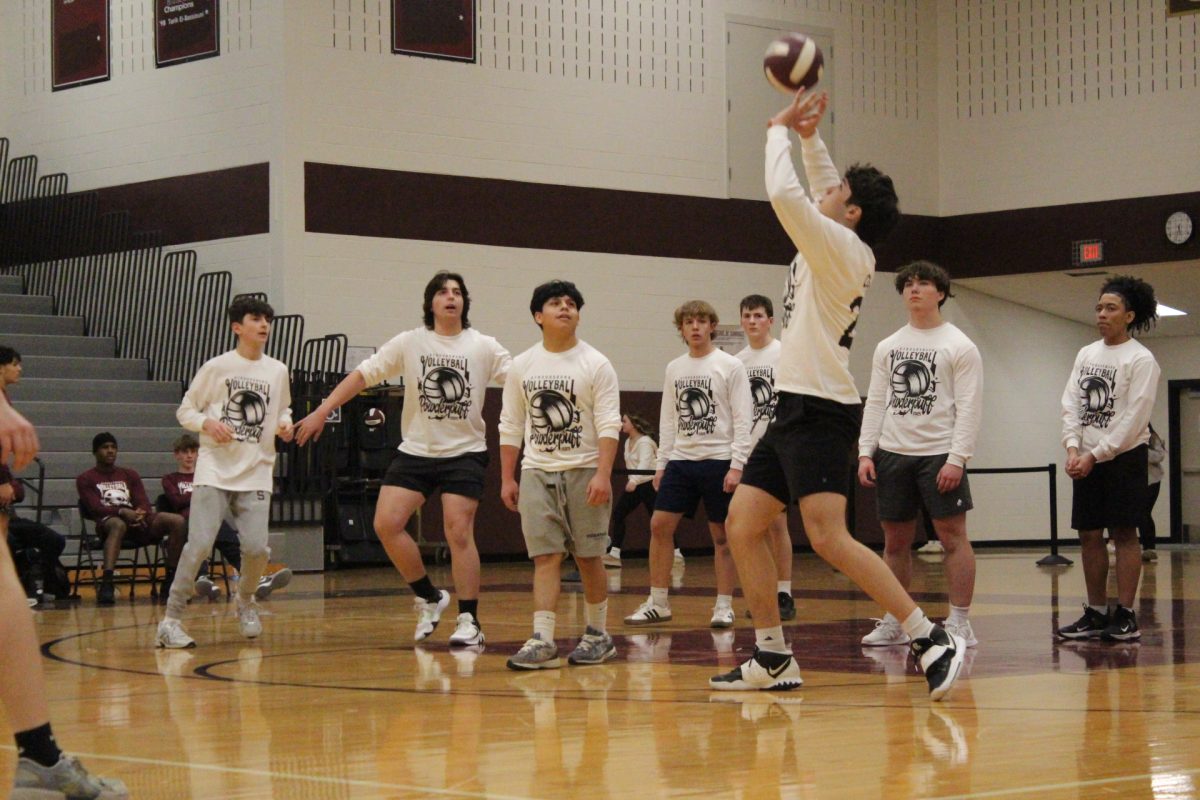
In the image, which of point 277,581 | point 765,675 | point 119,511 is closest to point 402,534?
point 765,675

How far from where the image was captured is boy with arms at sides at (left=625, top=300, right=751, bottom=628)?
987 centimetres

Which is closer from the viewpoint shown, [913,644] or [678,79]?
[913,644]

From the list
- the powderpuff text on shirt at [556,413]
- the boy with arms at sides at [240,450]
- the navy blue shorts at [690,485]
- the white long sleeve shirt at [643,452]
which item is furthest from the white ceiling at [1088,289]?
the powderpuff text on shirt at [556,413]

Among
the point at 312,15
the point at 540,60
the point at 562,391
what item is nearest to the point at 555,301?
the point at 562,391

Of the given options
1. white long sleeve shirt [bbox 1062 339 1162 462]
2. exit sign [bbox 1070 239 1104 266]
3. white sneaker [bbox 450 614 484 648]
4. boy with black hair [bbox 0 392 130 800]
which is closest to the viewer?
boy with black hair [bbox 0 392 130 800]

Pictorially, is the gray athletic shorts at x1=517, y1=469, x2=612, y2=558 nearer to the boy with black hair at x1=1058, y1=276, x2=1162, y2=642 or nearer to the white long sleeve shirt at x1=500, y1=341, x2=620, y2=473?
the white long sleeve shirt at x1=500, y1=341, x2=620, y2=473

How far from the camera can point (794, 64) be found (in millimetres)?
6191

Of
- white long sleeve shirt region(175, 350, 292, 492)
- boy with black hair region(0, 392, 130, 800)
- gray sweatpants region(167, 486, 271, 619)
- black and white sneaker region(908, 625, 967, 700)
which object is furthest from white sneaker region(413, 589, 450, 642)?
boy with black hair region(0, 392, 130, 800)

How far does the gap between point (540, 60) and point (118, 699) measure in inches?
530

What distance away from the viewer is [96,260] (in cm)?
1884

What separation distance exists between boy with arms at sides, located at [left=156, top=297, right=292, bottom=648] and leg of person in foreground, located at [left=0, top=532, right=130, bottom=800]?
4.90 meters

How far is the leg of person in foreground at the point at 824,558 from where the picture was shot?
621cm

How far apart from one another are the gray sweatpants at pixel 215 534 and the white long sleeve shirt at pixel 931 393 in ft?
11.6

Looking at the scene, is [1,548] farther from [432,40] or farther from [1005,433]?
[1005,433]
